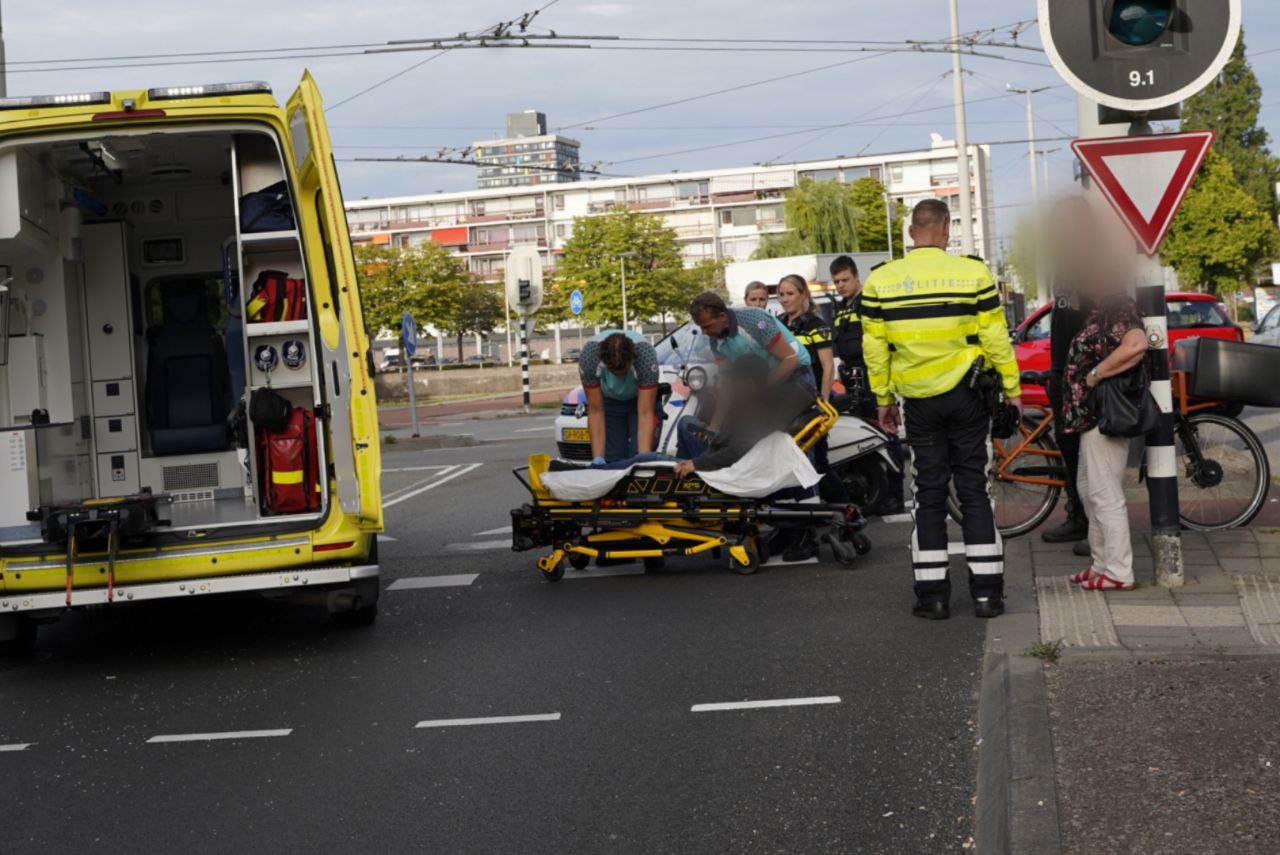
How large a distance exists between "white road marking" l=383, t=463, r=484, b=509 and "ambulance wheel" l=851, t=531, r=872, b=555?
6525 millimetres

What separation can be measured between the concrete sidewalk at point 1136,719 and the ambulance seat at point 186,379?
5.96 metres

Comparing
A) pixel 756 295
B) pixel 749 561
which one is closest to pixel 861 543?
pixel 749 561

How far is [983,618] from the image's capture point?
24.7 ft

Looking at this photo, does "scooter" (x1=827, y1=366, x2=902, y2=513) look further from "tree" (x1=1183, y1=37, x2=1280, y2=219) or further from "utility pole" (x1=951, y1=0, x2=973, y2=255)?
"tree" (x1=1183, y1=37, x2=1280, y2=219)

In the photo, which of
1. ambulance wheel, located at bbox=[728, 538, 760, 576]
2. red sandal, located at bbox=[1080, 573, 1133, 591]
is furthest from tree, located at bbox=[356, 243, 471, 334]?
red sandal, located at bbox=[1080, 573, 1133, 591]

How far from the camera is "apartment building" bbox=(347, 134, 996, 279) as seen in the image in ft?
415

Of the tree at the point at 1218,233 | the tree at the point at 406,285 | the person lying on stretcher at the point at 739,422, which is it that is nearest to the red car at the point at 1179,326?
the person lying on stretcher at the point at 739,422

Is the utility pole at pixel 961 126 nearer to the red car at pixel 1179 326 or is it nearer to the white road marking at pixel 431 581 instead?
the red car at pixel 1179 326

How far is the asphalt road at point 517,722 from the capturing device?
16.3ft

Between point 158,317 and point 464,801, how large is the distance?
690 cm

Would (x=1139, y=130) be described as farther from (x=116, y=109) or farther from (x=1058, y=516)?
(x=116, y=109)

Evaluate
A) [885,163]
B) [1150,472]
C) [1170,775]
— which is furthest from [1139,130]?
[885,163]

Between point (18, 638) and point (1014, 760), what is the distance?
217 inches

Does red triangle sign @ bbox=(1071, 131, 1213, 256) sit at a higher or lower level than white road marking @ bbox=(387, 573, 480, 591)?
higher
